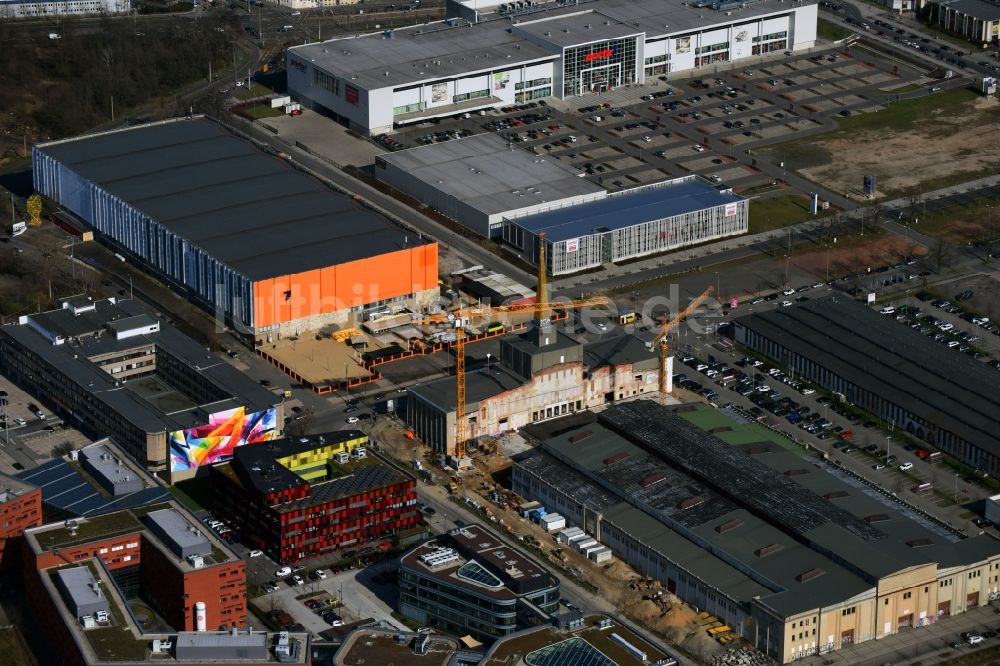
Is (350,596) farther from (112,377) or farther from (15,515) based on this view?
(112,377)

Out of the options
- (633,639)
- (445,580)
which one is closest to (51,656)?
(445,580)

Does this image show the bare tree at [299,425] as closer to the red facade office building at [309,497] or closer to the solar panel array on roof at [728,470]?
the red facade office building at [309,497]

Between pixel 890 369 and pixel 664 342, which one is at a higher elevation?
pixel 664 342

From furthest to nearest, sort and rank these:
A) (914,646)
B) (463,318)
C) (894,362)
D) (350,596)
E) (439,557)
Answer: (463,318), (894,362), (350,596), (439,557), (914,646)

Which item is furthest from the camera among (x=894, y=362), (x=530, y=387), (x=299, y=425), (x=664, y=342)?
(x=664, y=342)

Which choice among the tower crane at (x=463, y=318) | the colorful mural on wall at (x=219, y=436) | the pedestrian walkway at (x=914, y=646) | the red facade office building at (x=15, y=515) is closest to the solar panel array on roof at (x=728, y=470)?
the pedestrian walkway at (x=914, y=646)

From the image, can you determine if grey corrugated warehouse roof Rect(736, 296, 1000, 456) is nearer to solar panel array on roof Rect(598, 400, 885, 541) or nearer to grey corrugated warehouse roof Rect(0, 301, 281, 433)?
solar panel array on roof Rect(598, 400, 885, 541)

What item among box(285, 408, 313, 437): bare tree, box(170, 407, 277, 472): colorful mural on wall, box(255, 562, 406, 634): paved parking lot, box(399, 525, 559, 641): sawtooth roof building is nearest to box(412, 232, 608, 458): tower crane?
box(285, 408, 313, 437): bare tree

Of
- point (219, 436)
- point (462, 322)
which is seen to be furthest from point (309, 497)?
point (462, 322)
